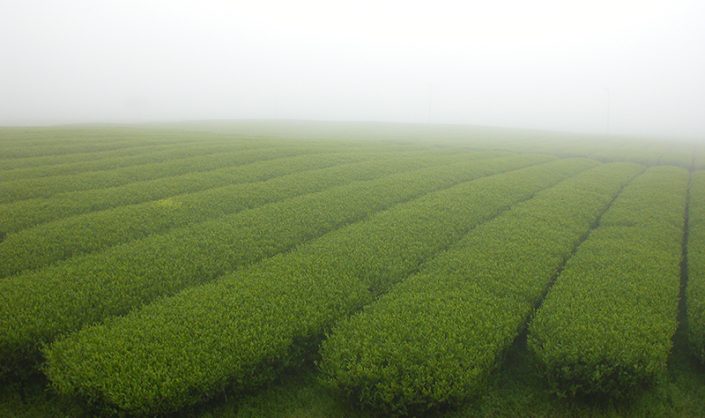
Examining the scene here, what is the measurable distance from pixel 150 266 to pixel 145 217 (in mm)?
5107

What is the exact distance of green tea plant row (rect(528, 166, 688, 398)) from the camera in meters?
8.95

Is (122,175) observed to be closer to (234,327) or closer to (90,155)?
(90,155)

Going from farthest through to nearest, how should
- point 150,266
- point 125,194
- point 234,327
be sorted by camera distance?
point 125,194 < point 150,266 < point 234,327

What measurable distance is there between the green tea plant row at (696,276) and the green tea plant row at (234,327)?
7930mm

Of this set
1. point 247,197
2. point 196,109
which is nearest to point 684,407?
point 247,197

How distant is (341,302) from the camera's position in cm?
1152

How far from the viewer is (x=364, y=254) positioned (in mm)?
14789

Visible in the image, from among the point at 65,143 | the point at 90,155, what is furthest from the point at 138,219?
the point at 65,143

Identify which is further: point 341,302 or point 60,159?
point 60,159

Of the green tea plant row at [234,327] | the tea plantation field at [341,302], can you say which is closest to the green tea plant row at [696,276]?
the tea plantation field at [341,302]

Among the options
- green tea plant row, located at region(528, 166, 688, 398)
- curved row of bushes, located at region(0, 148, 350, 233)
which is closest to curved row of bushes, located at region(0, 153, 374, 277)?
curved row of bushes, located at region(0, 148, 350, 233)

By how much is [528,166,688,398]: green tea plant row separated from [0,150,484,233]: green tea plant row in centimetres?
1904

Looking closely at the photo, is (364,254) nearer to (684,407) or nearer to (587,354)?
(587,354)

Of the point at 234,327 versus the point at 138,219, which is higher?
the point at 138,219
